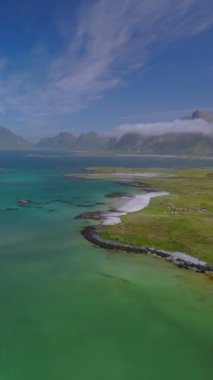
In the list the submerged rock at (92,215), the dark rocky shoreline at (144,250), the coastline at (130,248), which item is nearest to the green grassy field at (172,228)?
the coastline at (130,248)

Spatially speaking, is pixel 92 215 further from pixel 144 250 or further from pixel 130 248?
pixel 144 250

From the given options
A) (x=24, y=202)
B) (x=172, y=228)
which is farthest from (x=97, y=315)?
(x=24, y=202)

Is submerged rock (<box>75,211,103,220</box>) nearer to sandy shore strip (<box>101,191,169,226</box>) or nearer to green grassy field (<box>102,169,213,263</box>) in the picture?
sandy shore strip (<box>101,191,169,226</box>)

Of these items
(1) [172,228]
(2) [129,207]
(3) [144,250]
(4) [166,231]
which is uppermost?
(1) [172,228]

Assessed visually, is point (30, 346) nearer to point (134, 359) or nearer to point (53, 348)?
point (53, 348)

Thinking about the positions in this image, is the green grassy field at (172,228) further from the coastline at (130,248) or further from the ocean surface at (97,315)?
the ocean surface at (97,315)

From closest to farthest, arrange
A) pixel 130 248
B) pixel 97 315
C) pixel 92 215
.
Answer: pixel 97 315, pixel 130 248, pixel 92 215
